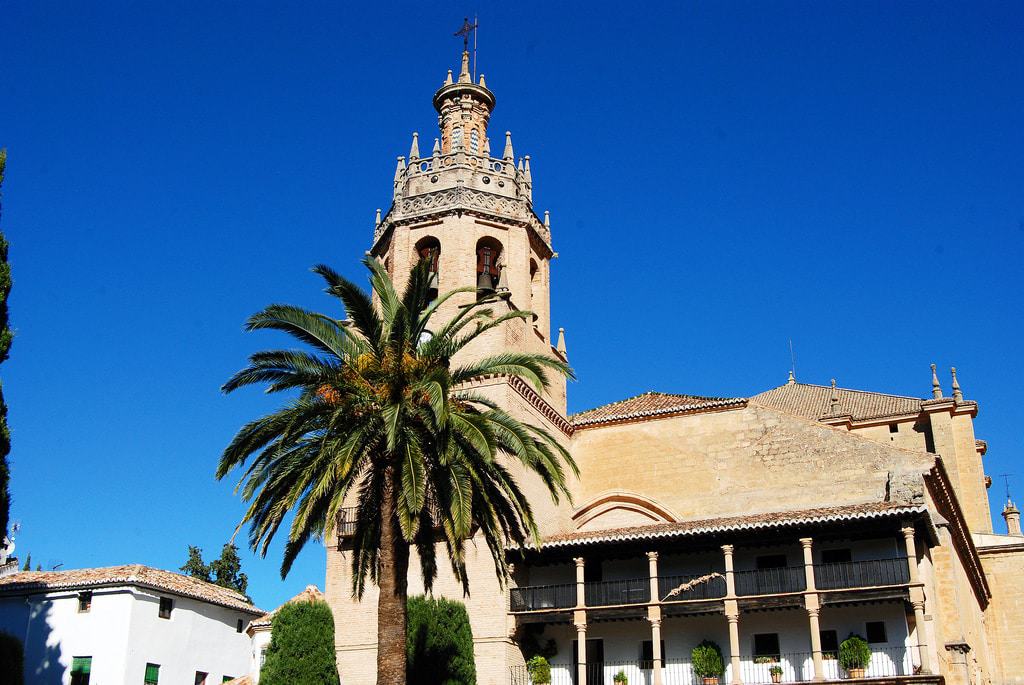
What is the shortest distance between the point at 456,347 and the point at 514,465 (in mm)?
9364

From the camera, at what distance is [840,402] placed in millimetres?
42094

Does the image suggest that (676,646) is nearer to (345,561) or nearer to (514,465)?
(514,465)

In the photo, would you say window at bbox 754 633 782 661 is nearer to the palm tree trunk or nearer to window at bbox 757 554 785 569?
window at bbox 757 554 785 569

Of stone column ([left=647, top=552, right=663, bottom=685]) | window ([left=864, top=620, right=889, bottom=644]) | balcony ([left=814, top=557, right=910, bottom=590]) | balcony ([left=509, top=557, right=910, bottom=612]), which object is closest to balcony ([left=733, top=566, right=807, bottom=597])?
balcony ([left=509, top=557, right=910, bottom=612])

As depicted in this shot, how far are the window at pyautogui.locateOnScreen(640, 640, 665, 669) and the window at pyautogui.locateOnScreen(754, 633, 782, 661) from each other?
2354 mm

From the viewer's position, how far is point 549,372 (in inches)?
1268

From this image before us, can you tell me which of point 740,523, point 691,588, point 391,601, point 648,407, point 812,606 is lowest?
point 391,601

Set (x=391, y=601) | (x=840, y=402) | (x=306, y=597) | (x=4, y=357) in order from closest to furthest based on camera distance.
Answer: (x=391, y=601) → (x=4, y=357) → (x=306, y=597) → (x=840, y=402)

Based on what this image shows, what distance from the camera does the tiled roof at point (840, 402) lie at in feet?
134

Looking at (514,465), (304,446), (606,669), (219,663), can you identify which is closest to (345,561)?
(514,465)

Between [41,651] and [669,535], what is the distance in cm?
2075

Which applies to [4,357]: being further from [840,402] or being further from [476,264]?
[840,402]

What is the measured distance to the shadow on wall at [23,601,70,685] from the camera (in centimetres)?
3309

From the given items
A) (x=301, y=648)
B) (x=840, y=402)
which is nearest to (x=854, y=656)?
(x=301, y=648)
